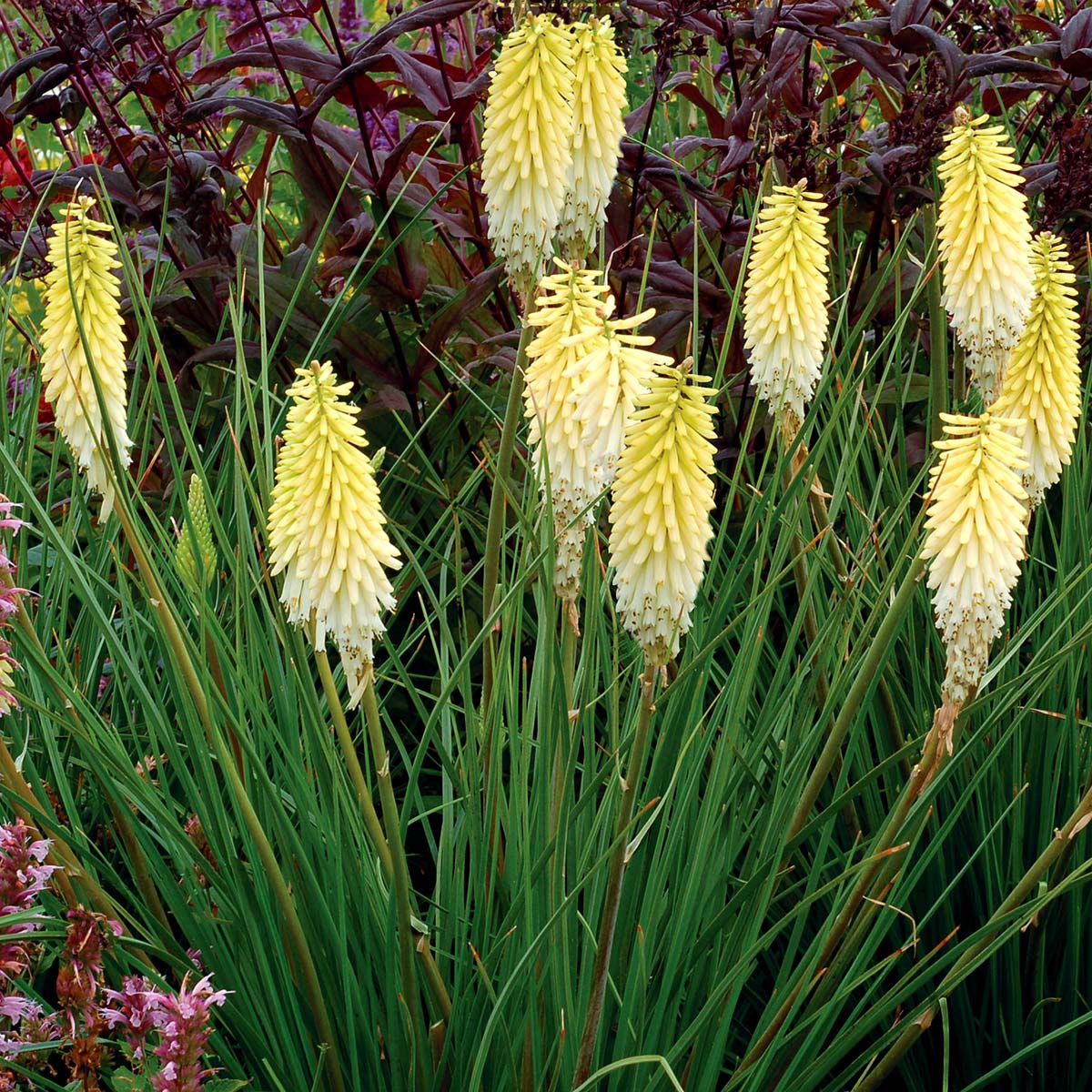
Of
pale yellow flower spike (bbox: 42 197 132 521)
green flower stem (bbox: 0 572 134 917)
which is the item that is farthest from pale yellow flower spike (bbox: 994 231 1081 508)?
green flower stem (bbox: 0 572 134 917)

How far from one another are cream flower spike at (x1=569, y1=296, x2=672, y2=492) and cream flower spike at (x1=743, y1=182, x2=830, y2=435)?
0.53 metres

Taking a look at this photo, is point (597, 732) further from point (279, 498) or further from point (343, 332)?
point (279, 498)

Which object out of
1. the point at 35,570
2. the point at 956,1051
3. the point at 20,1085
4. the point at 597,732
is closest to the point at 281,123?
the point at 35,570

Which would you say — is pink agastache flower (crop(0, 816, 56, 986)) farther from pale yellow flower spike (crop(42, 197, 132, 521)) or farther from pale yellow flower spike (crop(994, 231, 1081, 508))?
pale yellow flower spike (crop(994, 231, 1081, 508))

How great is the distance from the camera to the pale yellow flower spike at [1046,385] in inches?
87.5

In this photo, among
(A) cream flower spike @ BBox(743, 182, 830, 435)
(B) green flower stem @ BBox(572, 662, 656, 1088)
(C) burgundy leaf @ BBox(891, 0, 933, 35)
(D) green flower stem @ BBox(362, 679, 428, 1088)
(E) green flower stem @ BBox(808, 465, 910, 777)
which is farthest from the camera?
(C) burgundy leaf @ BBox(891, 0, 933, 35)

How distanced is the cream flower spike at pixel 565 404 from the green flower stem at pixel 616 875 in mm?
275

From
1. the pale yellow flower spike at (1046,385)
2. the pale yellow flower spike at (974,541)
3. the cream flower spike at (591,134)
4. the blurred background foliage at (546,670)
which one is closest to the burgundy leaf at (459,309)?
the blurred background foliage at (546,670)

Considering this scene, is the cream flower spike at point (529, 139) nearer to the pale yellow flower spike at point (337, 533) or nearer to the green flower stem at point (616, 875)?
the pale yellow flower spike at point (337, 533)

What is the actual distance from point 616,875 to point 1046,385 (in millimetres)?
1111

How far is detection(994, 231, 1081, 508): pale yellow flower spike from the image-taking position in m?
2.22

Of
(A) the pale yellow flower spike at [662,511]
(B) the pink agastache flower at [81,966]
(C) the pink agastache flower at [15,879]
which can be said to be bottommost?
(B) the pink agastache flower at [81,966]

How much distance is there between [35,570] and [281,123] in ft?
4.83

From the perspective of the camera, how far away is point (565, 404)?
72.8 inches
